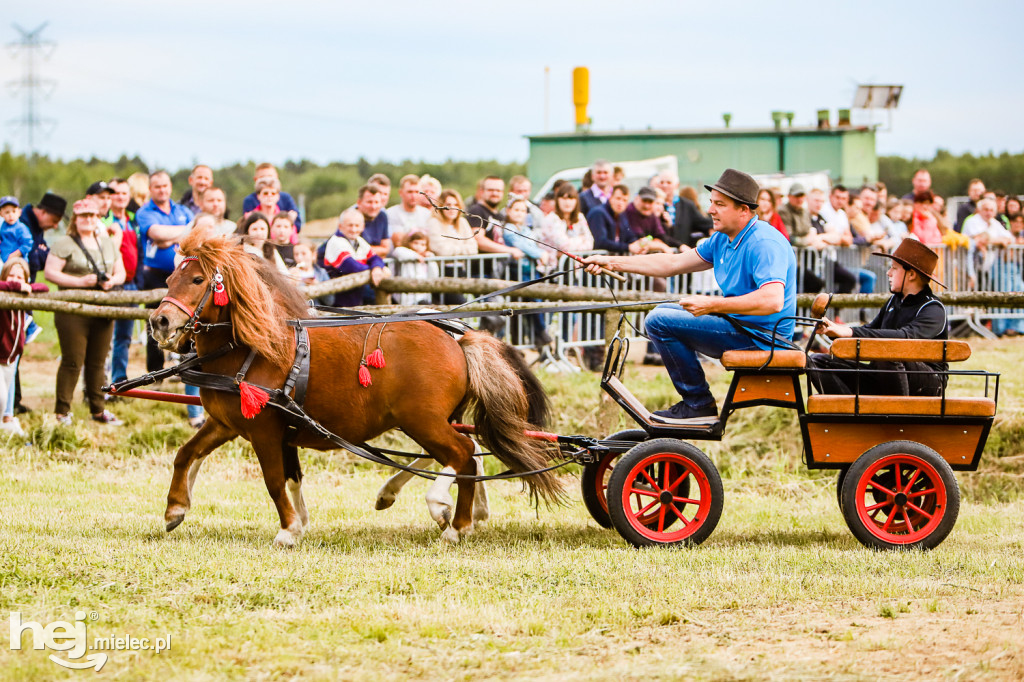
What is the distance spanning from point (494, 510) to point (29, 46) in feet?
152

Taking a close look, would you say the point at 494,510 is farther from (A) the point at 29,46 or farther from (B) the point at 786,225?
(A) the point at 29,46

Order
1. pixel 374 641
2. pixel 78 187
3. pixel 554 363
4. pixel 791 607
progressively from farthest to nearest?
pixel 78 187, pixel 554 363, pixel 791 607, pixel 374 641

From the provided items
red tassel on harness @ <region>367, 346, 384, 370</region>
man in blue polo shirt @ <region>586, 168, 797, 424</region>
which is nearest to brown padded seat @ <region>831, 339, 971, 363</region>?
man in blue polo shirt @ <region>586, 168, 797, 424</region>

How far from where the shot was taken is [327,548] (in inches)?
261

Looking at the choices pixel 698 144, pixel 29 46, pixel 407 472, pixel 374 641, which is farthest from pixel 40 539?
pixel 29 46

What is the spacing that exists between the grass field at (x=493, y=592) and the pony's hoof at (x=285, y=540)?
79 mm

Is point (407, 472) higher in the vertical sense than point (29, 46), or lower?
lower

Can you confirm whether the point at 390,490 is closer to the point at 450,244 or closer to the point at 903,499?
the point at 903,499

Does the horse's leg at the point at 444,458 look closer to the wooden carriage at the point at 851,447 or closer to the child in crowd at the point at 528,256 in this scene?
the wooden carriage at the point at 851,447

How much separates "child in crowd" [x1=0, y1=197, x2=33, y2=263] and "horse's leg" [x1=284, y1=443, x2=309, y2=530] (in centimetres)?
477

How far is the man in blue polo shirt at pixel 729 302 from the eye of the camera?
6641 millimetres

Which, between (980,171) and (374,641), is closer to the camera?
(374,641)

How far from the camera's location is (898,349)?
6.60 m

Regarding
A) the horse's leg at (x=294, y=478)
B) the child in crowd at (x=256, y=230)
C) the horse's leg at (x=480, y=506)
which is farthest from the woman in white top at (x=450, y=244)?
the horse's leg at (x=294, y=478)
